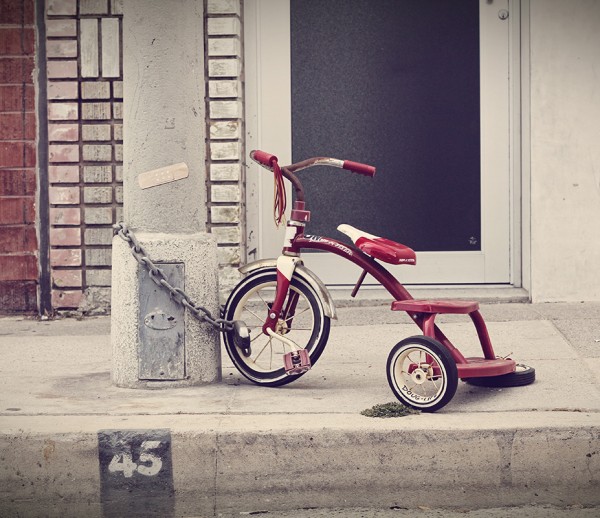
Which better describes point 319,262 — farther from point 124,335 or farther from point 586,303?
point 124,335

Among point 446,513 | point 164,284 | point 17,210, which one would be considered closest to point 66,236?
point 17,210

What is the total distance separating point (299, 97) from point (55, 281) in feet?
7.46

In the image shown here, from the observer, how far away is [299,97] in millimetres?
8492

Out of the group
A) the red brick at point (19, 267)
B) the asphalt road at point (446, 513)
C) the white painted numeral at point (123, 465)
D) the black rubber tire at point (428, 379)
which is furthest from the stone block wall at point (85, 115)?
the asphalt road at point (446, 513)

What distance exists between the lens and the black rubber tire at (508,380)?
18.4 feet

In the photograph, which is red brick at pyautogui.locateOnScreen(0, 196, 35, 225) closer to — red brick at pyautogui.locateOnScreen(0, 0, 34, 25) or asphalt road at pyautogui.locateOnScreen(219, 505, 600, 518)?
red brick at pyautogui.locateOnScreen(0, 0, 34, 25)

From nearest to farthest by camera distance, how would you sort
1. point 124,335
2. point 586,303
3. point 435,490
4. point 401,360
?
point 435,490, point 401,360, point 124,335, point 586,303

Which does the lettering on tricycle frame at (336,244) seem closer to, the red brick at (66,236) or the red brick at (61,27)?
the red brick at (66,236)

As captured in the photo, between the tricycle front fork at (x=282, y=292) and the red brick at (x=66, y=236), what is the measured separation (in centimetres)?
299

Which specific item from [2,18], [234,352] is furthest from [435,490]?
[2,18]

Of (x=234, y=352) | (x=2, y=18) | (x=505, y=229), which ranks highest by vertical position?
(x=2, y=18)

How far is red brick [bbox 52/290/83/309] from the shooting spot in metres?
8.47

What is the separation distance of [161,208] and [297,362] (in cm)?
104

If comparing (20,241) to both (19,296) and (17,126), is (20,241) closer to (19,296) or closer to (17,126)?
(19,296)
